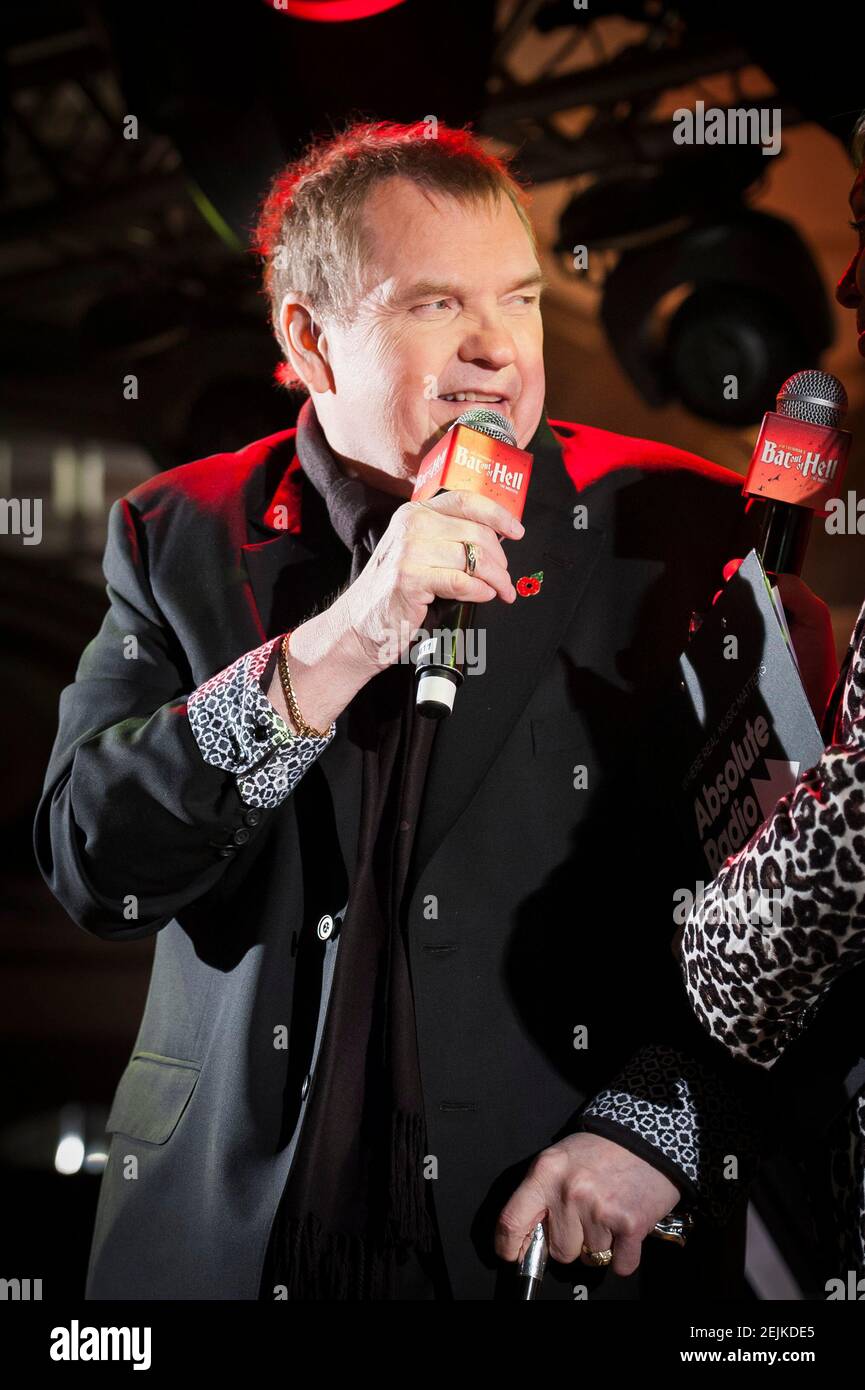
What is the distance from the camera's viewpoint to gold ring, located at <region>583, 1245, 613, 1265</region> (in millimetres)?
1404

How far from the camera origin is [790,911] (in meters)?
1.08

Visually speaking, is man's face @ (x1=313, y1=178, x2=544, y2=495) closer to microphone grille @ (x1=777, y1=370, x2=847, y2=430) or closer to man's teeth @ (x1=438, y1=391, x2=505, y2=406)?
man's teeth @ (x1=438, y1=391, x2=505, y2=406)

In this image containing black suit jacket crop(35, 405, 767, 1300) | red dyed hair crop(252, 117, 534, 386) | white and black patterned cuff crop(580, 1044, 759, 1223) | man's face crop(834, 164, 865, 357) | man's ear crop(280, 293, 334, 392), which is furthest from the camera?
man's ear crop(280, 293, 334, 392)

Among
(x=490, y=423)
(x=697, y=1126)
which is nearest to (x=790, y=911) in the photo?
(x=697, y=1126)

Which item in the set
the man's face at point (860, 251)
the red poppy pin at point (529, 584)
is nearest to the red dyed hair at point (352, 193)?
the red poppy pin at point (529, 584)

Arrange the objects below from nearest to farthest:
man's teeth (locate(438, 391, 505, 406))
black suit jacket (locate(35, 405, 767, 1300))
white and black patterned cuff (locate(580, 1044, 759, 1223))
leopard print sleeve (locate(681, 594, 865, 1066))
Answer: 1. leopard print sleeve (locate(681, 594, 865, 1066))
2. white and black patterned cuff (locate(580, 1044, 759, 1223))
3. black suit jacket (locate(35, 405, 767, 1300))
4. man's teeth (locate(438, 391, 505, 406))

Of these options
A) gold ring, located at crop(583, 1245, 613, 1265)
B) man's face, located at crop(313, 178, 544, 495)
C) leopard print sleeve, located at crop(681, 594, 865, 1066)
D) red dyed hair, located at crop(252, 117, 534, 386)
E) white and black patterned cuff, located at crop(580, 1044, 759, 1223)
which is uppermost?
red dyed hair, located at crop(252, 117, 534, 386)

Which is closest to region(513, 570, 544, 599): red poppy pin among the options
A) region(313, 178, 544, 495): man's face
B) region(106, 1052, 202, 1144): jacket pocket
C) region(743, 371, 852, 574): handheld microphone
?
region(313, 178, 544, 495): man's face

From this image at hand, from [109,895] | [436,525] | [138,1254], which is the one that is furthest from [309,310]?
[138,1254]

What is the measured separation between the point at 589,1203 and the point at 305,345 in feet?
4.58

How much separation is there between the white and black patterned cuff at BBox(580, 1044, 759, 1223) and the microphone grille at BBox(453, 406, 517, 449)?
83cm

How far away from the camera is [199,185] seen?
2.58 meters

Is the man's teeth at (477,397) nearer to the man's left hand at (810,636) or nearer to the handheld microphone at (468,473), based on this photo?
the handheld microphone at (468,473)

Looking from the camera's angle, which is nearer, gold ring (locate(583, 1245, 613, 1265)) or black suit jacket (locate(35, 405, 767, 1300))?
gold ring (locate(583, 1245, 613, 1265))
